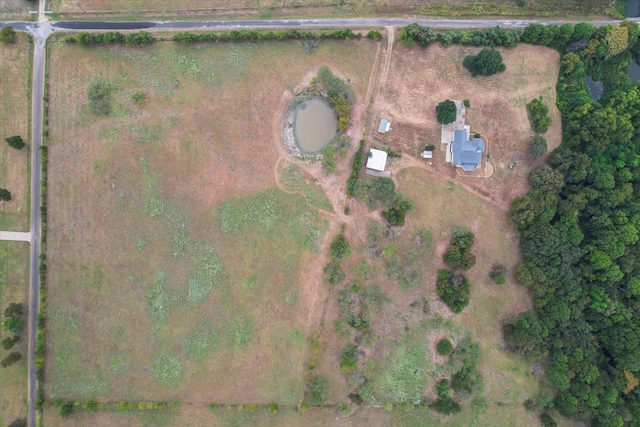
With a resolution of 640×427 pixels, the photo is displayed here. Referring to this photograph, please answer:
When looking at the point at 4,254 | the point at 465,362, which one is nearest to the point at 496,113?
the point at 465,362

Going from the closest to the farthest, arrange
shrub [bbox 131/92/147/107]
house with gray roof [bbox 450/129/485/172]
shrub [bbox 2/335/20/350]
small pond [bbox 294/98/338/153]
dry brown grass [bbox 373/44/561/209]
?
shrub [bbox 2/335/20/350] → shrub [bbox 131/92/147/107] → house with gray roof [bbox 450/129/485/172] → small pond [bbox 294/98/338/153] → dry brown grass [bbox 373/44/561/209]

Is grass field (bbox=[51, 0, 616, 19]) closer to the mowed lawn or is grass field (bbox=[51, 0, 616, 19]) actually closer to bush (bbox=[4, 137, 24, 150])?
the mowed lawn

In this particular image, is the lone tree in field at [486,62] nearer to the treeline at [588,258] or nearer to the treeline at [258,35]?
the treeline at [588,258]

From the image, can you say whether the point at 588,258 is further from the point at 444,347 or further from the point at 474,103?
the point at 474,103

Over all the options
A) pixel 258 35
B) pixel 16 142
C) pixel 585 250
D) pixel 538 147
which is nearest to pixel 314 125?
pixel 258 35

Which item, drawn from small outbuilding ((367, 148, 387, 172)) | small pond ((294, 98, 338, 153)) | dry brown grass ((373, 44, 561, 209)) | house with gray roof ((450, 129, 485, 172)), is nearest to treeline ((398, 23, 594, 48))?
dry brown grass ((373, 44, 561, 209))

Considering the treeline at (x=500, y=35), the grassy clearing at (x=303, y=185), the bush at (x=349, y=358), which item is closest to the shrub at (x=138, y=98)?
the grassy clearing at (x=303, y=185)
